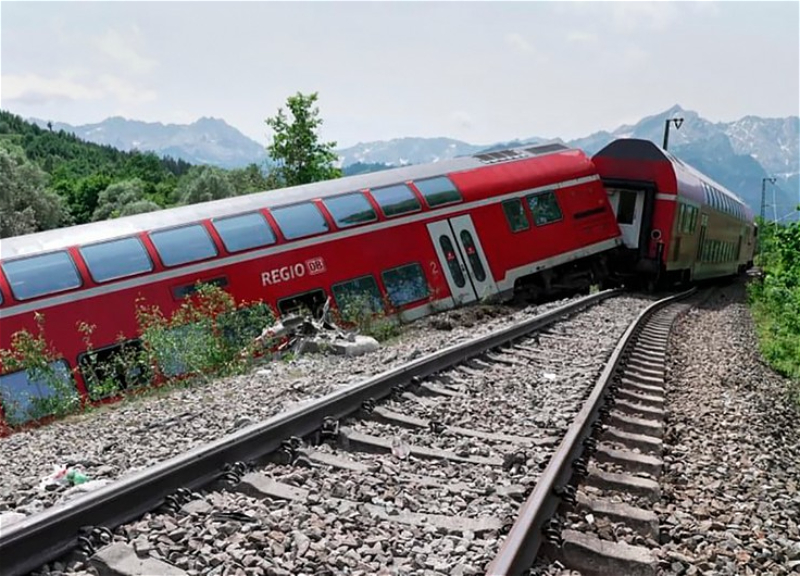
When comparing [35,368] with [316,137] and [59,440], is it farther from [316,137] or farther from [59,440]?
[316,137]

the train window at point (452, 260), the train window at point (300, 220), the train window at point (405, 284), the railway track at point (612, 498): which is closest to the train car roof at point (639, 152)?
the train window at point (452, 260)

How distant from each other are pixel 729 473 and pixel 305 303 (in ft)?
27.3

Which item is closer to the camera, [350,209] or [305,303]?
[305,303]

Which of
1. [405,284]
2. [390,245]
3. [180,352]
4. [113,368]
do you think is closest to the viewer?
[180,352]

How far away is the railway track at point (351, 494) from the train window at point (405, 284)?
22.9ft

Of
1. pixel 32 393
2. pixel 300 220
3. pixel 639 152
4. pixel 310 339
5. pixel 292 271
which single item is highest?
pixel 639 152

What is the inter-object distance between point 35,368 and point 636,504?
723 cm

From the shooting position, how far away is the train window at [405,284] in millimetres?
13352

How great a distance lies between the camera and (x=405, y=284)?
44.7 feet

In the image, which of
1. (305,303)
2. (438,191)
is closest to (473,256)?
(438,191)

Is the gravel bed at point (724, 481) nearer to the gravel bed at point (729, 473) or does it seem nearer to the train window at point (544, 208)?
the gravel bed at point (729, 473)

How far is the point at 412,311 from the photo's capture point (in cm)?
1351

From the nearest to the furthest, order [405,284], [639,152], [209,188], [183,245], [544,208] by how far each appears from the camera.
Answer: [183,245]
[405,284]
[544,208]
[639,152]
[209,188]

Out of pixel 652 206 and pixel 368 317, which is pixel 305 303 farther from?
pixel 652 206
